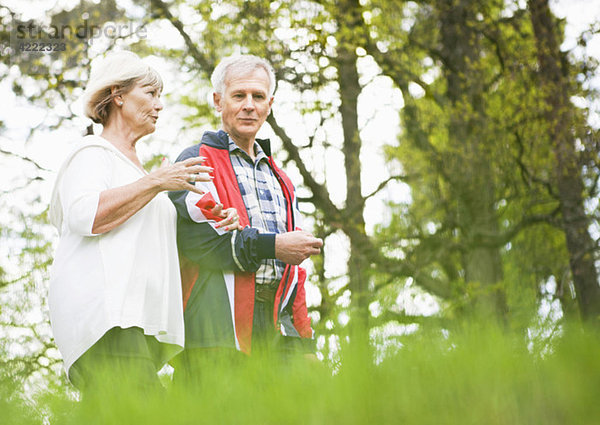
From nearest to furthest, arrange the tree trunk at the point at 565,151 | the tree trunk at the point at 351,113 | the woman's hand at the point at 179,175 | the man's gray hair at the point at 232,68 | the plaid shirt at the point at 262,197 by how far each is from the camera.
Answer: the woman's hand at the point at 179,175 → the plaid shirt at the point at 262,197 → the man's gray hair at the point at 232,68 → the tree trunk at the point at 565,151 → the tree trunk at the point at 351,113

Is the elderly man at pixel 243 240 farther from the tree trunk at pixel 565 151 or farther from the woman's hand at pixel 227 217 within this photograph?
the tree trunk at pixel 565 151

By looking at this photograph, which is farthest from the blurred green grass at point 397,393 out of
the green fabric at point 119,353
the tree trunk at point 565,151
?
the tree trunk at point 565,151

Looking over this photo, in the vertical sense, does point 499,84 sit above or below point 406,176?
above

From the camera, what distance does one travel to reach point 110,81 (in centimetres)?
296

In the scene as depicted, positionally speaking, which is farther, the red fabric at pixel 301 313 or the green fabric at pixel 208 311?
the red fabric at pixel 301 313

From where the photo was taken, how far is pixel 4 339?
2.24 metres

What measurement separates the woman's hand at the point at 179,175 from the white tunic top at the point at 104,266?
0.24 m

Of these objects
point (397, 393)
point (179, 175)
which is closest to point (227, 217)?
point (179, 175)

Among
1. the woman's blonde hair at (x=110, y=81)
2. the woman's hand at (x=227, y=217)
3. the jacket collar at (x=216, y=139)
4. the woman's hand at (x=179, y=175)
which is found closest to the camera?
the woman's hand at (x=179, y=175)

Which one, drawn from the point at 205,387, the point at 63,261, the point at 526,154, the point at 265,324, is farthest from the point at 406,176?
the point at 205,387

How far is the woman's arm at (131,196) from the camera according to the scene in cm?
256

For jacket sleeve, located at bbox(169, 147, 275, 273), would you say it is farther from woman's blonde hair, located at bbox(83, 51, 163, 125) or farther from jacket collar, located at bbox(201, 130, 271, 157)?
woman's blonde hair, located at bbox(83, 51, 163, 125)

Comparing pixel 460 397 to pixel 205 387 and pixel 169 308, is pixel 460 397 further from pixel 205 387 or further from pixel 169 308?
pixel 169 308

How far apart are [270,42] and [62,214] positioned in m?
7.23
